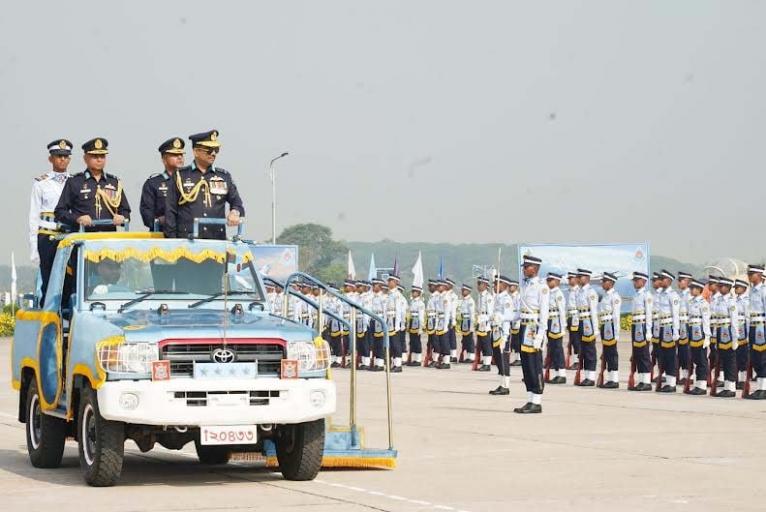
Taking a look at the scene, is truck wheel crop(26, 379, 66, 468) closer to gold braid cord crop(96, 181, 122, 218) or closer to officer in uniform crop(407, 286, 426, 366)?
gold braid cord crop(96, 181, 122, 218)

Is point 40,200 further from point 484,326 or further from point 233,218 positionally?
point 484,326

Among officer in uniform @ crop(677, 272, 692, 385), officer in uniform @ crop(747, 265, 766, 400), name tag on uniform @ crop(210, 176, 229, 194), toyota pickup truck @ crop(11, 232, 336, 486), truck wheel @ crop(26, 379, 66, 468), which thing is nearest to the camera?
toyota pickup truck @ crop(11, 232, 336, 486)

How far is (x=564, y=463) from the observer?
12945 mm

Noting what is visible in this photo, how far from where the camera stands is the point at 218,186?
42.8 feet

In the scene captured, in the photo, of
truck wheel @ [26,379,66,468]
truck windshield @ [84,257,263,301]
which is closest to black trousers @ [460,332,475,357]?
truck wheel @ [26,379,66,468]

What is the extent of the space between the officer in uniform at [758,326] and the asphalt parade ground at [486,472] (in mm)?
3782

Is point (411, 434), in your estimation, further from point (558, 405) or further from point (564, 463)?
point (558, 405)

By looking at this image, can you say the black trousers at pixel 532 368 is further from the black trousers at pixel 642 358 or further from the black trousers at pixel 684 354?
the black trousers at pixel 684 354

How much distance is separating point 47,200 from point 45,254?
2.44ft

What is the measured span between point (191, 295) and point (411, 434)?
463cm

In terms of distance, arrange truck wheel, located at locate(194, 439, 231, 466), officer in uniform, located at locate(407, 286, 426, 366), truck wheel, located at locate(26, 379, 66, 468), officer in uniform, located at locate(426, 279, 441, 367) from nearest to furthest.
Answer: truck wheel, located at locate(26, 379, 66, 468), truck wheel, located at locate(194, 439, 231, 466), officer in uniform, located at locate(426, 279, 441, 367), officer in uniform, located at locate(407, 286, 426, 366)

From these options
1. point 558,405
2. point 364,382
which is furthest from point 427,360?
point 558,405

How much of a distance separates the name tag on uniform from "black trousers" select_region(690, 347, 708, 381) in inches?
546

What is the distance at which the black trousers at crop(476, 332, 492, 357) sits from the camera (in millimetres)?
34344
